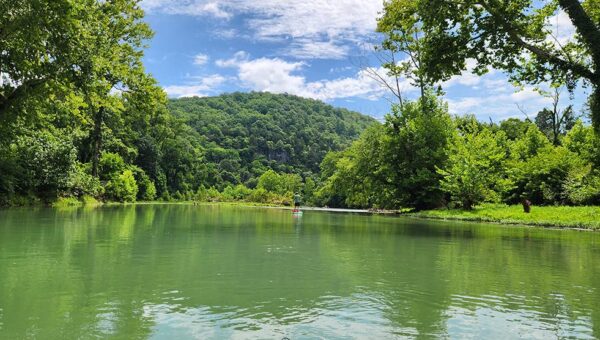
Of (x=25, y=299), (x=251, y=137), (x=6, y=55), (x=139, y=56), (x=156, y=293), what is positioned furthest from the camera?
(x=251, y=137)

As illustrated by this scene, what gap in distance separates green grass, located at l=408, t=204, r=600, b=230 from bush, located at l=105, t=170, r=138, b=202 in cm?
3673

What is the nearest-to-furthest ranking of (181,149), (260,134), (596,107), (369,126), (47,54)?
(596,107), (47,54), (369,126), (181,149), (260,134)

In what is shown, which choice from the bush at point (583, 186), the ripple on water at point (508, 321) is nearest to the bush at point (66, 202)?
the ripple on water at point (508, 321)

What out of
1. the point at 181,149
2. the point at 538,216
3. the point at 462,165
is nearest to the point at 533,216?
the point at 538,216

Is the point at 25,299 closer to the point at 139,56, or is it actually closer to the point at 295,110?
the point at 139,56

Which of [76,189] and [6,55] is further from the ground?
[6,55]

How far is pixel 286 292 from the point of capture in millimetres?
7203

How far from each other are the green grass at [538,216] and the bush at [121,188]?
121ft

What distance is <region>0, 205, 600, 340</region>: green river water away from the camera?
17.4 ft

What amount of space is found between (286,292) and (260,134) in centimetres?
13733

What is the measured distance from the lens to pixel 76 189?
137 ft

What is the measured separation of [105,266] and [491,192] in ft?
105

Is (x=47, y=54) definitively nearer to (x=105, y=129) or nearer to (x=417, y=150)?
(x=417, y=150)

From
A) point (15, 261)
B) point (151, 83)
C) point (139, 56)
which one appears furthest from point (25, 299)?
point (139, 56)
